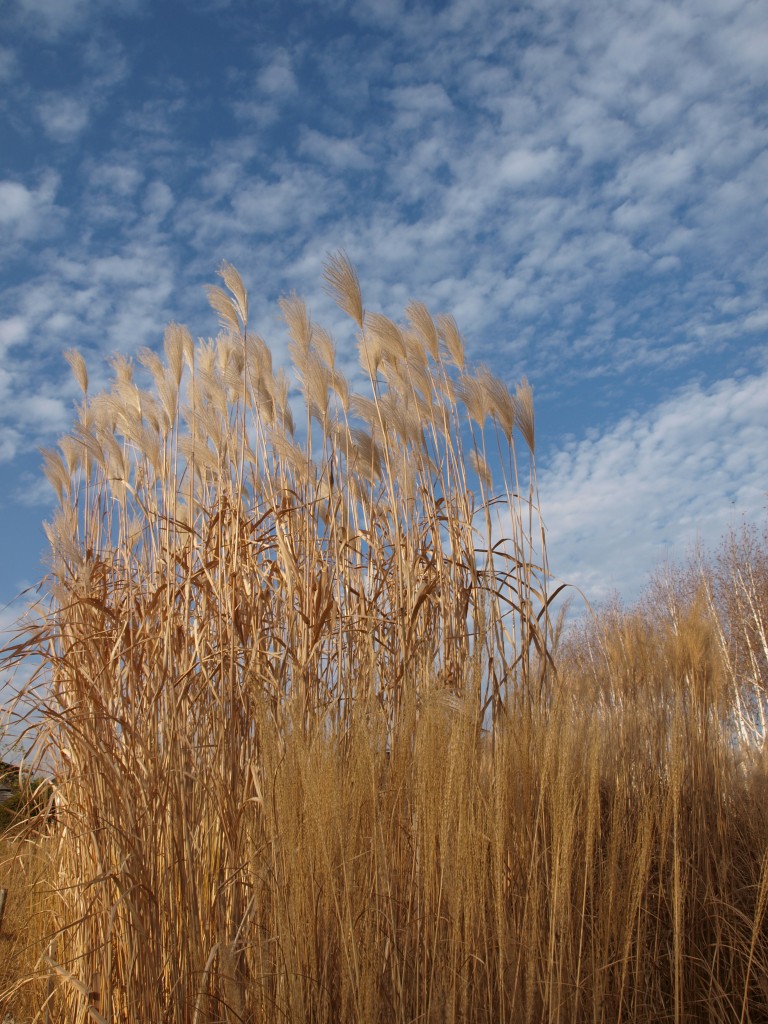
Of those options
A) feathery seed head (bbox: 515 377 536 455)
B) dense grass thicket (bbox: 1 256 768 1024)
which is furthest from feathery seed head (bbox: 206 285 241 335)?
feathery seed head (bbox: 515 377 536 455)

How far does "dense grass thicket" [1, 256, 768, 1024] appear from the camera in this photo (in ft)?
5.51

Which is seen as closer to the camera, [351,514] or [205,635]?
[205,635]

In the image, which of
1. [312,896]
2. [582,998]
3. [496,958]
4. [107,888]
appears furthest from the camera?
[107,888]

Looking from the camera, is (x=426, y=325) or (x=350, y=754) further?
(x=426, y=325)

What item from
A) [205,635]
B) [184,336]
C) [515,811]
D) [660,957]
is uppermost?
[184,336]

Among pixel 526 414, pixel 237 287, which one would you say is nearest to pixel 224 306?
pixel 237 287

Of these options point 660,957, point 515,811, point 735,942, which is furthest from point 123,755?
point 735,942

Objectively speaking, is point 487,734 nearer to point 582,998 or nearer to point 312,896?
point 582,998

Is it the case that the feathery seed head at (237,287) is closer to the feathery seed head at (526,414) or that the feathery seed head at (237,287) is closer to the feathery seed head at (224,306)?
the feathery seed head at (224,306)

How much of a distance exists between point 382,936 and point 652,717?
2150 mm

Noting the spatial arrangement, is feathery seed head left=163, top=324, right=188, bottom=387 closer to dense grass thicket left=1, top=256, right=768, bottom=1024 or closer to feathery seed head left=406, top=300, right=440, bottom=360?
dense grass thicket left=1, top=256, right=768, bottom=1024

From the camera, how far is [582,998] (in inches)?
79.4

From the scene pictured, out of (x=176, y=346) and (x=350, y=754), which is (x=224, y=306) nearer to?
(x=176, y=346)

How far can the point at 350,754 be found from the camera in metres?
1.99
